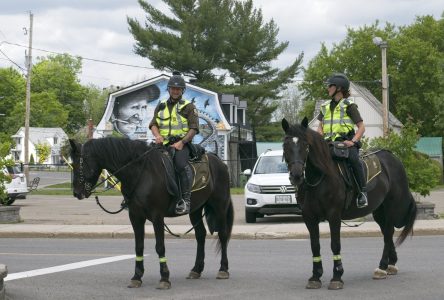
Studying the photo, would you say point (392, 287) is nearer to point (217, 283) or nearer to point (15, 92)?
point (217, 283)

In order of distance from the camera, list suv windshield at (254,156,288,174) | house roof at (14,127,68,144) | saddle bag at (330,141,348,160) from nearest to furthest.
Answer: saddle bag at (330,141,348,160)
suv windshield at (254,156,288,174)
house roof at (14,127,68,144)

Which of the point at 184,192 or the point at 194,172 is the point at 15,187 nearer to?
the point at 194,172

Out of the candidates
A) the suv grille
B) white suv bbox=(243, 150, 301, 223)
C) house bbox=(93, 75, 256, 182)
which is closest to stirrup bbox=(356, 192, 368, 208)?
white suv bbox=(243, 150, 301, 223)

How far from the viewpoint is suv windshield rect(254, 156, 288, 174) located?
72.8 feet

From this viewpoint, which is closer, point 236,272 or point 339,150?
point 339,150

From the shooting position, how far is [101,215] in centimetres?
2628

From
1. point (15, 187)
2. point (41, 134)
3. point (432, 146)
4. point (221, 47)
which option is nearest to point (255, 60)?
point (221, 47)

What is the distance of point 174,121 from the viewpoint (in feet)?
36.2

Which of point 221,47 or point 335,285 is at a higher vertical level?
point 221,47

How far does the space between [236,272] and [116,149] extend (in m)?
2.70

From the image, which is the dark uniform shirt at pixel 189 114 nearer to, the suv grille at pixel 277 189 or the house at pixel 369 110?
the suv grille at pixel 277 189

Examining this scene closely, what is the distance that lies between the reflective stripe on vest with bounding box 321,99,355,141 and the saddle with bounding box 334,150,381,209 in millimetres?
413

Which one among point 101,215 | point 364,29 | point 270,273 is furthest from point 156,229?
point 364,29

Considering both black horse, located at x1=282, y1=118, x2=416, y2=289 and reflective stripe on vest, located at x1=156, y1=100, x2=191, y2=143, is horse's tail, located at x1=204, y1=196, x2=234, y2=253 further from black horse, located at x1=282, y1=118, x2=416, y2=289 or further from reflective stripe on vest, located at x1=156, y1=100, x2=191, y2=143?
black horse, located at x1=282, y1=118, x2=416, y2=289
